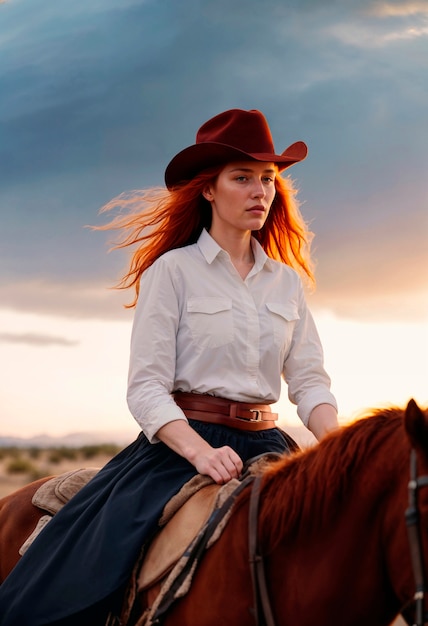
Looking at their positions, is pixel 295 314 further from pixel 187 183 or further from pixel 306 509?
pixel 306 509

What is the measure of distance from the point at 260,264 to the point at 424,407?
1688mm

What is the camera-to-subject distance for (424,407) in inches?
102

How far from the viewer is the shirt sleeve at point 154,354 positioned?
11.6ft

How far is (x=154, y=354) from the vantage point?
3689mm

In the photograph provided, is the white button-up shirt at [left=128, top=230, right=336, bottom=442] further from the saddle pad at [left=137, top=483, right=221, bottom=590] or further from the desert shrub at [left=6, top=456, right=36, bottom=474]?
the desert shrub at [left=6, top=456, right=36, bottom=474]

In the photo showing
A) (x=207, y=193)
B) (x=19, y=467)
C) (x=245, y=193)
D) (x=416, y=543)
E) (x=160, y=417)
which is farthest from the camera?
(x=19, y=467)

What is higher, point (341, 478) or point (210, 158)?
point (210, 158)

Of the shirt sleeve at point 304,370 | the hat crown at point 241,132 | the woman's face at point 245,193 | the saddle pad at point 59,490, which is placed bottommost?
the saddle pad at point 59,490

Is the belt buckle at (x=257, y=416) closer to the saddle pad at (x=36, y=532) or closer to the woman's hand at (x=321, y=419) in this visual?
the woman's hand at (x=321, y=419)

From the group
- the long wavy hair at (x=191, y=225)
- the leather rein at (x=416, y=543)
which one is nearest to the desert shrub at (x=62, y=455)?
the long wavy hair at (x=191, y=225)

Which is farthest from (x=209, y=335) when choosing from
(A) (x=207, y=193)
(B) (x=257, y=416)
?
(A) (x=207, y=193)

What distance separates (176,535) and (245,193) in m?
1.63

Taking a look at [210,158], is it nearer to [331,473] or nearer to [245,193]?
[245,193]

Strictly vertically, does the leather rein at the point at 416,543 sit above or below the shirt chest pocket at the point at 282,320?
below
